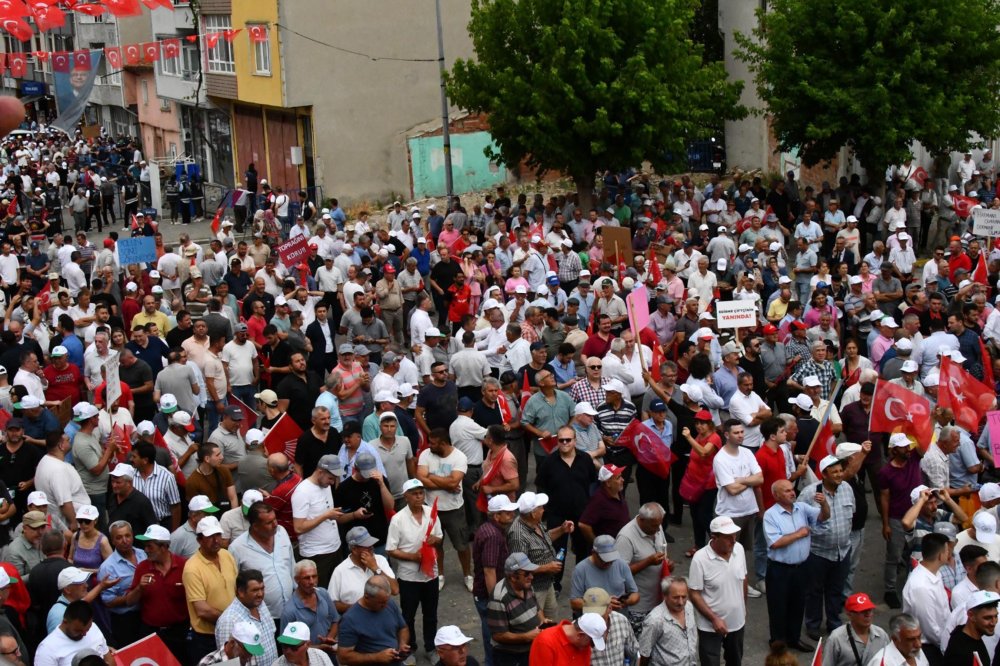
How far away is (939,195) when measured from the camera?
25.0m

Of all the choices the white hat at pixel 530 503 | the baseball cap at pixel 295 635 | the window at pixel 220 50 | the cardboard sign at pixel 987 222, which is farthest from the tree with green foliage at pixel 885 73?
the window at pixel 220 50

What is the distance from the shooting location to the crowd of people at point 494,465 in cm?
854

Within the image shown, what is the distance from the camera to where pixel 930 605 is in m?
8.77

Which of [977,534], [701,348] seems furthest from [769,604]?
[701,348]

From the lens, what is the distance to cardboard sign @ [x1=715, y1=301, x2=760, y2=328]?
14.0m

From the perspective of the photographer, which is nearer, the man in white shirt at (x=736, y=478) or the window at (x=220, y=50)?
the man in white shirt at (x=736, y=478)

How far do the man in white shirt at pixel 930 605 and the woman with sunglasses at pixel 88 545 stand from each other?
553cm

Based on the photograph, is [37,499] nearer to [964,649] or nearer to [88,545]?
[88,545]

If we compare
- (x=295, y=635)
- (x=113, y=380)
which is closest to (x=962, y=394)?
(x=295, y=635)

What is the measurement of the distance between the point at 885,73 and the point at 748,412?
13002 mm

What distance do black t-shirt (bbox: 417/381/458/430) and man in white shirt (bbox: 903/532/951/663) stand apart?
4838mm

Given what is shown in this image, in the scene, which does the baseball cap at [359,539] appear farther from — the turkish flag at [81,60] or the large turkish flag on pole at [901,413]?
the turkish flag at [81,60]

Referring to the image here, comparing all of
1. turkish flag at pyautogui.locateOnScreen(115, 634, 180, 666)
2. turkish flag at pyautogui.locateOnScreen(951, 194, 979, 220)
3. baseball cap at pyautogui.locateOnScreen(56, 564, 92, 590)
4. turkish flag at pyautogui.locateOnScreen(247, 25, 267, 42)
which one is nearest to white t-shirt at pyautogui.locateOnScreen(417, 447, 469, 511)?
turkish flag at pyautogui.locateOnScreen(115, 634, 180, 666)

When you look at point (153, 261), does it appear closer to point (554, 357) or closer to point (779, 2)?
point (554, 357)
